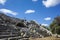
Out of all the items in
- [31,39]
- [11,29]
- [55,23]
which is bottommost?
[31,39]

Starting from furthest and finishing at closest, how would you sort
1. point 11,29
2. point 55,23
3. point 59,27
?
point 55,23 → point 59,27 → point 11,29

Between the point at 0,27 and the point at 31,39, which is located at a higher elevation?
the point at 0,27

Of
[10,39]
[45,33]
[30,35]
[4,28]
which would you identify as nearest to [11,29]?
[4,28]

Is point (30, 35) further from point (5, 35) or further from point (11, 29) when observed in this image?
point (5, 35)

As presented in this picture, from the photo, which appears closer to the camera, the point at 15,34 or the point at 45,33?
the point at 15,34

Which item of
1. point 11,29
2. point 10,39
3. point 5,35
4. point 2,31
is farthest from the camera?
point 11,29

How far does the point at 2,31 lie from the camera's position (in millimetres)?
14344

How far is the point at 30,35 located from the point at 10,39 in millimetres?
4192

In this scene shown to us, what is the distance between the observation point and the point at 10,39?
12422mm

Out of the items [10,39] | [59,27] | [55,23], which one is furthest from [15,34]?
[55,23]

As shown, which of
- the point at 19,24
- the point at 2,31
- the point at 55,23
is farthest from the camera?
the point at 55,23

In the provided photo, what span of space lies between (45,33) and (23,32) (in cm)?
399

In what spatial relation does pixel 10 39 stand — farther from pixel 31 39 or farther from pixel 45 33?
pixel 45 33

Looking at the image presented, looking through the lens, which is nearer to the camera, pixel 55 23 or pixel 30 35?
pixel 30 35
